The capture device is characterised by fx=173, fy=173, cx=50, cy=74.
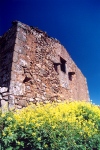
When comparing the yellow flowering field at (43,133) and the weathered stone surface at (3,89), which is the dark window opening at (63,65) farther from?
the yellow flowering field at (43,133)

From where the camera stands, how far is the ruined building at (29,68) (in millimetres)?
6141

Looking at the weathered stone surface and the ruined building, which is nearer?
the weathered stone surface

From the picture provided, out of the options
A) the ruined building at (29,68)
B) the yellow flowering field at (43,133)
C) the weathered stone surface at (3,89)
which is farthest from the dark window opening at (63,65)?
the yellow flowering field at (43,133)

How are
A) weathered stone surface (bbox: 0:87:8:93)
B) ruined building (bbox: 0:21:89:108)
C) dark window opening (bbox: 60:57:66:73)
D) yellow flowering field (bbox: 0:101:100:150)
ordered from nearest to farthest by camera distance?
yellow flowering field (bbox: 0:101:100:150)
weathered stone surface (bbox: 0:87:8:93)
ruined building (bbox: 0:21:89:108)
dark window opening (bbox: 60:57:66:73)

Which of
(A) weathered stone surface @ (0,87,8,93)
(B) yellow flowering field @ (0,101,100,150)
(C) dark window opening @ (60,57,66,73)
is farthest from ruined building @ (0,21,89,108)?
(B) yellow flowering field @ (0,101,100,150)

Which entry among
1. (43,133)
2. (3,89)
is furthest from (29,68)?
(43,133)

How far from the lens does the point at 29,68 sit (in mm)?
6965

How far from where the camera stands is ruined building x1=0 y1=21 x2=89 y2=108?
6.14m

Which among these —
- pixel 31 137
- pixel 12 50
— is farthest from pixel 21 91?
pixel 31 137

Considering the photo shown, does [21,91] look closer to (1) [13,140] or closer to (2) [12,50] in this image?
(2) [12,50]

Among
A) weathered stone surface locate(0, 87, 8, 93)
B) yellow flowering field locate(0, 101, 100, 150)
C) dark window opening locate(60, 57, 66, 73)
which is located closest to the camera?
yellow flowering field locate(0, 101, 100, 150)

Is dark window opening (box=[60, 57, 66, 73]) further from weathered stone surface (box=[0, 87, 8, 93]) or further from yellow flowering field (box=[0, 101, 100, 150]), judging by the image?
yellow flowering field (box=[0, 101, 100, 150])

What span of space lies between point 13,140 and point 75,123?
1.67 meters

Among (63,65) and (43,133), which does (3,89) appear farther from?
(63,65)
